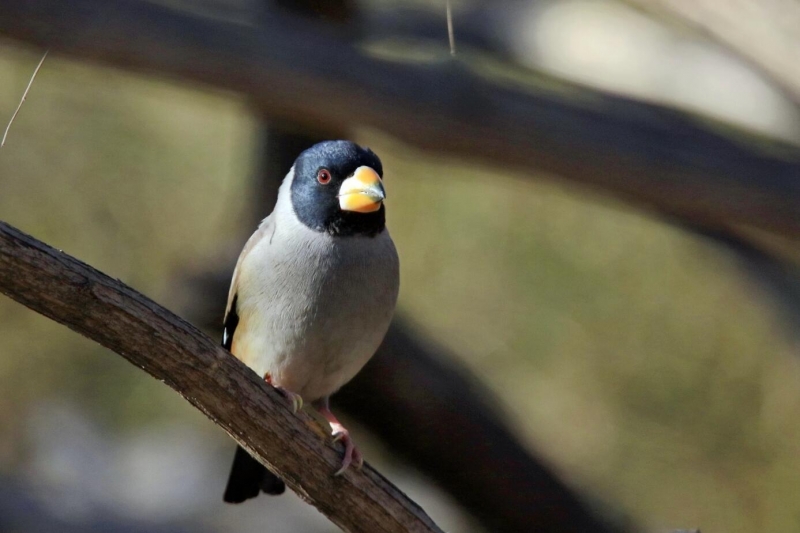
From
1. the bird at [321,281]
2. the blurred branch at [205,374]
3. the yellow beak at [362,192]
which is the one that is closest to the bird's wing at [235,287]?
the bird at [321,281]

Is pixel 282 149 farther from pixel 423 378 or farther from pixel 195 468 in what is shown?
pixel 195 468

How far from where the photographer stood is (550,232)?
25.7ft

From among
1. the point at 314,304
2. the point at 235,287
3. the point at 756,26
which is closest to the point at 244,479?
the point at 235,287

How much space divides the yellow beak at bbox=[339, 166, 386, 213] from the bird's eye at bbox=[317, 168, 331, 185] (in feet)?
0.31

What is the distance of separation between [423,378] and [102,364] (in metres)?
2.88

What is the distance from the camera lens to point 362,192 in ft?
12.5

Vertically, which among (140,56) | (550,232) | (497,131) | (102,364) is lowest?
(102,364)

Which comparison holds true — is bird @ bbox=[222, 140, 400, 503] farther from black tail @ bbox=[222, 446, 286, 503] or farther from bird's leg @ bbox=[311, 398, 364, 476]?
black tail @ bbox=[222, 446, 286, 503]

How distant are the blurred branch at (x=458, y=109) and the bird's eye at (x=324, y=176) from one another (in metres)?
0.38

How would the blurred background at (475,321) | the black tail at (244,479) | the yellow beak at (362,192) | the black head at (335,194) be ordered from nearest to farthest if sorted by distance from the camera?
1. the yellow beak at (362,192)
2. the black head at (335,194)
3. the black tail at (244,479)
4. the blurred background at (475,321)

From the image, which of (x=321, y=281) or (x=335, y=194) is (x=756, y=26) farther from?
(x=321, y=281)

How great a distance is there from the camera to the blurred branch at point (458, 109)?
404 centimetres

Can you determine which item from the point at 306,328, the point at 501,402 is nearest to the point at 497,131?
the point at 306,328

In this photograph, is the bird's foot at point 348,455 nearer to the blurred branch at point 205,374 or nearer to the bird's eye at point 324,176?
the blurred branch at point 205,374
